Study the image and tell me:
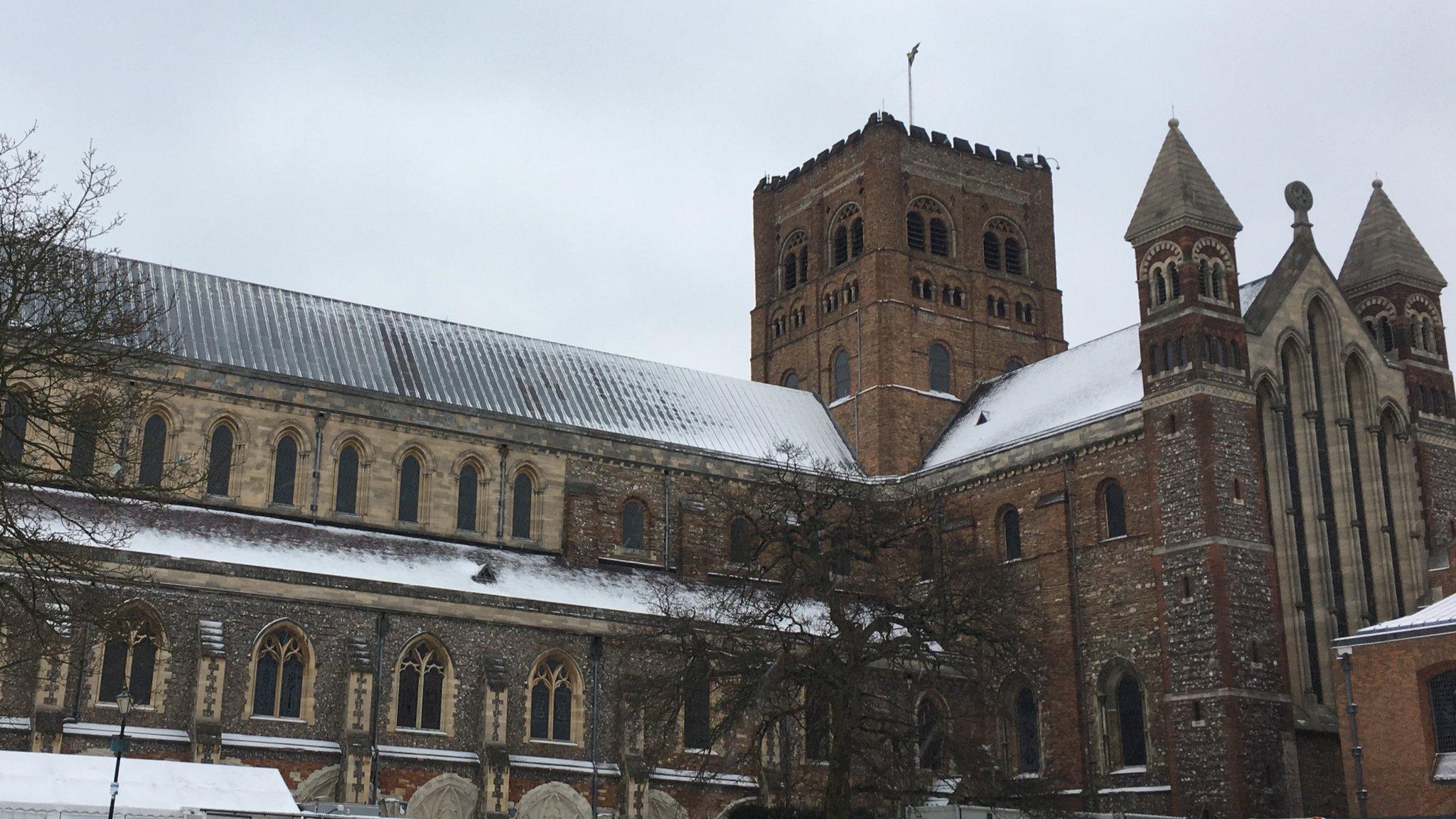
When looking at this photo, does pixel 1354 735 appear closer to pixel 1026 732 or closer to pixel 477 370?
pixel 1026 732

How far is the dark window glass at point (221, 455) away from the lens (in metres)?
44.4

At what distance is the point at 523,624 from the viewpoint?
4328 cm

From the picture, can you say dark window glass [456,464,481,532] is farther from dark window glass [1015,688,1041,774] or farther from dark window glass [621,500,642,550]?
dark window glass [1015,688,1041,774]

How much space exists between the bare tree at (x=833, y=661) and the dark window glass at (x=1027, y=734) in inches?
81.6

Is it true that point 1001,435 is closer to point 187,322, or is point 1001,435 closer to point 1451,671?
point 1451,671

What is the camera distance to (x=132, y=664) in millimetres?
38000

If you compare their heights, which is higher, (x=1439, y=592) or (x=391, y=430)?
(x=391, y=430)

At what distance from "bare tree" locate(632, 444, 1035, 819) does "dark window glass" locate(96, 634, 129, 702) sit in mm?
11943

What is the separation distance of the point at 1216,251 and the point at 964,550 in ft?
40.3

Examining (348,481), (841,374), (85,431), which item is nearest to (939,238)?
(841,374)

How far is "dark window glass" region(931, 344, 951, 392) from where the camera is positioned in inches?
2365

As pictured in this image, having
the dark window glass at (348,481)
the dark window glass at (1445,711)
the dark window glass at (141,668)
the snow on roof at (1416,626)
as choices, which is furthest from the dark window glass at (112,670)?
the dark window glass at (1445,711)

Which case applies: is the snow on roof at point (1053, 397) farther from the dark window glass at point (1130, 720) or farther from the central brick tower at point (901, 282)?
the dark window glass at point (1130, 720)

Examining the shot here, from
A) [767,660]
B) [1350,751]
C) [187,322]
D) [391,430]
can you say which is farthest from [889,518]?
[187,322]
